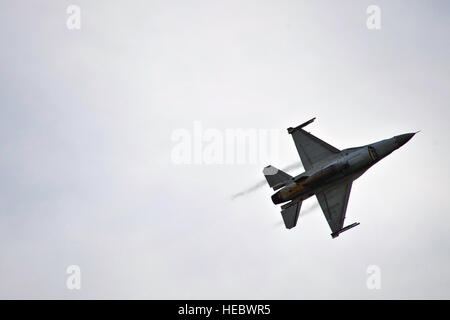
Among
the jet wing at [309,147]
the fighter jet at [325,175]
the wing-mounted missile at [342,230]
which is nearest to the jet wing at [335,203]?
the fighter jet at [325,175]

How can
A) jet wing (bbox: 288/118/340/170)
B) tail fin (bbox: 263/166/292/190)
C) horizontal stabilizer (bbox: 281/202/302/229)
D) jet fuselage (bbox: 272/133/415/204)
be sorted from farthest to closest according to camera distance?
jet wing (bbox: 288/118/340/170), horizontal stabilizer (bbox: 281/202/302/229), tail fin (bbox: 263/166/292/190), jet fuselage (bbox: 272/133/415/204)

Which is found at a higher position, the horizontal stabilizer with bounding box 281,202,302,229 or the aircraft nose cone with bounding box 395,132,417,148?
the aircraft nose cone with bounding box 395,132,417,148

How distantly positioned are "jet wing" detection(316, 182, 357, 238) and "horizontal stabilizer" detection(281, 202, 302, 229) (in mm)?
3341

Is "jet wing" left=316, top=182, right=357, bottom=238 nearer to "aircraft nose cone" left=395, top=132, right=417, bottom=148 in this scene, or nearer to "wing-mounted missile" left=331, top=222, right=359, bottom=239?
"wing-mounted missile" left=331, top=222, right=359, bottom=239

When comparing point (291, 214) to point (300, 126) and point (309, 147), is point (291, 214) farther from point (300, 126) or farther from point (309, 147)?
point (300, 126)

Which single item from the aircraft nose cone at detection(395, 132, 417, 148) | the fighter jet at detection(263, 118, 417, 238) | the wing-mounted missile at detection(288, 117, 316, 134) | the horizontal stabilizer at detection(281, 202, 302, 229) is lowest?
the horizontal stabilizer at detection(281, 202, 302, 229)

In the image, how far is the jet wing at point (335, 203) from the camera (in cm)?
8525

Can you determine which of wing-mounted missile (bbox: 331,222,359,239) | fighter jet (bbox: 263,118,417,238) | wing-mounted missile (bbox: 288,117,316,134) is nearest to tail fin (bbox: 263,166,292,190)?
fighter jet (bbox: 263,118,417,238)

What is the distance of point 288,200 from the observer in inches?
3273

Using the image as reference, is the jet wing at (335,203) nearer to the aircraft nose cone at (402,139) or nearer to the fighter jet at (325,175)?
the fighter jet at (325,175)

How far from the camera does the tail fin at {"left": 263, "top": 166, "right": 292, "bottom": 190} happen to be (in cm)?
8450
